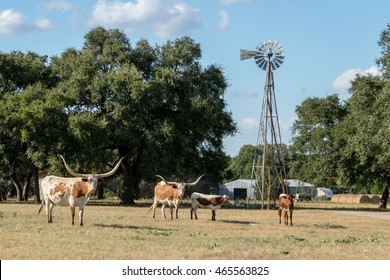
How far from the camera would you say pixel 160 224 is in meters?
28.3

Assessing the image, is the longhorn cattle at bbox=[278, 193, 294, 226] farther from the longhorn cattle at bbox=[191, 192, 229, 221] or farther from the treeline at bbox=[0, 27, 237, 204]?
the treeline at bbox=[0, 27, 237, 204]

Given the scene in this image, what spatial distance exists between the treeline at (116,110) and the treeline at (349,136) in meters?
10.9

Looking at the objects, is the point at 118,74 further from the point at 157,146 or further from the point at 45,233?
the point at 45,233

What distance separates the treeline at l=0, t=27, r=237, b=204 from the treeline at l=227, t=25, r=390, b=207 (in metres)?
10.9

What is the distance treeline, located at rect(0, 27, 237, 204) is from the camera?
5228 cm

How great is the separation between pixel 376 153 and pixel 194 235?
3262cm

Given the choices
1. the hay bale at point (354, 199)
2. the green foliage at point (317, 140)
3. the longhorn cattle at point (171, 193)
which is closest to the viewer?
the longhorn cattle at point (171, 193)

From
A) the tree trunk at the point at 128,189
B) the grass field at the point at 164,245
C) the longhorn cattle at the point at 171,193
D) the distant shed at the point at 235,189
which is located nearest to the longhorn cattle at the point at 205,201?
the longhorn cattle at the point at 171,193

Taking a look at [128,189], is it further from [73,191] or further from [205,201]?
[73,191]

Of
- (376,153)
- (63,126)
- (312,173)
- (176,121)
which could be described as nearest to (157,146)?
(176,121)

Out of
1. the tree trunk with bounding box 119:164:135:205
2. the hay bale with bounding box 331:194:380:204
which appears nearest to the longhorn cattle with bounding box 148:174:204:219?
the tree trunk with bounding box 119:164:135:205

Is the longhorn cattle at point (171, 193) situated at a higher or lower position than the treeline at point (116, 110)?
lower

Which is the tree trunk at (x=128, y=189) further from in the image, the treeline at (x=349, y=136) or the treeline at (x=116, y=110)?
the treeline at (x=349, y=136)

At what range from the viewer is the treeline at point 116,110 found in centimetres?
5228
